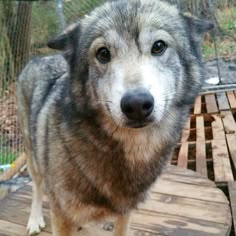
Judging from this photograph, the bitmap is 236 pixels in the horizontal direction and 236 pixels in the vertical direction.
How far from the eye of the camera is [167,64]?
5.60 feet

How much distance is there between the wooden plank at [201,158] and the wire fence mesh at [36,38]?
4.35ft

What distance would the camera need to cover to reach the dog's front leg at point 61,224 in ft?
6.59

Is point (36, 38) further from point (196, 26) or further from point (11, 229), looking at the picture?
point (196, 26)

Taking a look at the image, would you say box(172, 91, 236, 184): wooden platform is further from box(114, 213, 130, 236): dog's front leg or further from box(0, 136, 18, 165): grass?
box(0, 136, 18, 165): grass

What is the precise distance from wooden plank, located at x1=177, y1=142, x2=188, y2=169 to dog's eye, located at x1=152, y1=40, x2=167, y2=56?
1787 mm

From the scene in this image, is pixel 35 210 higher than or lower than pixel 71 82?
lower

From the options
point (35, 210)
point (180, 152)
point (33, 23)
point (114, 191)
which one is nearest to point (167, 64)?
point (114, 191)

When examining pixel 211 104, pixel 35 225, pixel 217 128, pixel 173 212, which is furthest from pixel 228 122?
pixel 35 225

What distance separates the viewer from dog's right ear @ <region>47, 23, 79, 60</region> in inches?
77.9

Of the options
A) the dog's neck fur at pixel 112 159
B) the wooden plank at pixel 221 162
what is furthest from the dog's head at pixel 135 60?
the wooden plank at pixel 221 162

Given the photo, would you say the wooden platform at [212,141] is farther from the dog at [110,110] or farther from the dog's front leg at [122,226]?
the dog at [110,110]

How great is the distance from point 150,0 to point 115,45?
431mm

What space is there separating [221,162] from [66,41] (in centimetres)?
186

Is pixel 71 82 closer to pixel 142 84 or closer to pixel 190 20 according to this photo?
pixel 142 84
